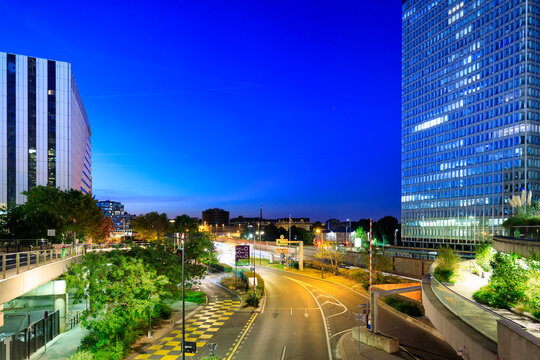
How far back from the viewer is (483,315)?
14258mm

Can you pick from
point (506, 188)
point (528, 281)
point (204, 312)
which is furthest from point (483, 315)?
point (506, 188)

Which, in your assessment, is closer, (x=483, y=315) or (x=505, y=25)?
(x=483, y=315)

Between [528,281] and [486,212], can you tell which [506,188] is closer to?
[486,212]

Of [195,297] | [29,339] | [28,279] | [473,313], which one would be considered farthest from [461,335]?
[195,297]

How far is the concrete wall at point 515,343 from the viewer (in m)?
11.0

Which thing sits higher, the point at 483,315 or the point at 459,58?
the point at 459,58

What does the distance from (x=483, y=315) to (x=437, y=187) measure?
133 meters

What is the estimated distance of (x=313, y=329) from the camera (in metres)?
33.0

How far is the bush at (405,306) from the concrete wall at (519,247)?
12185mm

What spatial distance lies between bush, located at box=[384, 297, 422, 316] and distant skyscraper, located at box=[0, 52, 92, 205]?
8148cm

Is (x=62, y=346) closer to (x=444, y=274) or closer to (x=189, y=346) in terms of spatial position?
(x=189, y=346)

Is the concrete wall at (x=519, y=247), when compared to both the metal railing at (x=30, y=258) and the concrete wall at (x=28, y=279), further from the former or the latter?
the metal railing at (x=30, y=258)

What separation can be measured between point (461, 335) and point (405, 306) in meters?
24.0

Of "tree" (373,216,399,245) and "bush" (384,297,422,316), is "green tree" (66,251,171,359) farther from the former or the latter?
"tree" (373,216,399,245)
